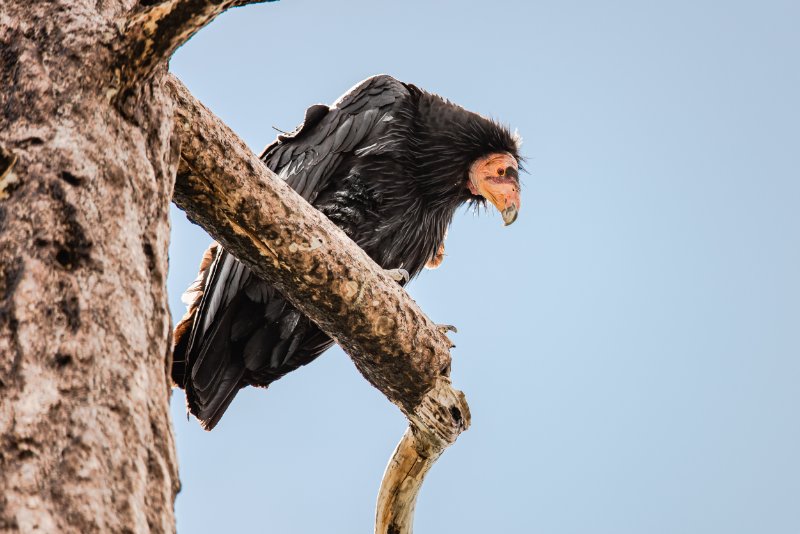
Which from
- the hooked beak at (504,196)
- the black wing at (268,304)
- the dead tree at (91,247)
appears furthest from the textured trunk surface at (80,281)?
the hooked beak at (504,196)

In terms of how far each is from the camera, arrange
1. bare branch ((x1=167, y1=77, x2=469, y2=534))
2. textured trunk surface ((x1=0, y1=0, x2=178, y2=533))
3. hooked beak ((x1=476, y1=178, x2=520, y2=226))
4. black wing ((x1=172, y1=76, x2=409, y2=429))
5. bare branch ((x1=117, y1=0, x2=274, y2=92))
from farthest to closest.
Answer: hooked beak ((x1=476, y1=178, x2=520, y2=226)) < black wing ((x1=172, y1=76, x2=409, y2=429)) < bare branch ((x1=167, y1=77, x2=469, y2=534)) < bare branch ((x1=117, y1=0, x2=274, y2=92)) < textured trunk surface ((x1=0, y1=0, x2=178, y2=533))

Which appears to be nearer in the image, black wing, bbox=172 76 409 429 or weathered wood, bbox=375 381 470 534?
weathered wood, bbox=375 381 470 534

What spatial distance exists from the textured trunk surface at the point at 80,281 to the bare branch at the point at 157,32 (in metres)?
0.04

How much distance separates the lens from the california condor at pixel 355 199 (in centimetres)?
436

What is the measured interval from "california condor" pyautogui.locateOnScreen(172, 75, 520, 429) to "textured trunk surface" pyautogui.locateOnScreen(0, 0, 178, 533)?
2.22 meters

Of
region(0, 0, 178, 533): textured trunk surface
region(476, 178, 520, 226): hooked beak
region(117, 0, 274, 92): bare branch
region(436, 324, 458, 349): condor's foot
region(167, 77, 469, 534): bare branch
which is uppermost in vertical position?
region(476, 178, 520, 226): hooked beak

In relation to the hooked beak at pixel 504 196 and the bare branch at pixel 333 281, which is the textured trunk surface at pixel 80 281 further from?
the hooked beak at pixel 504 196

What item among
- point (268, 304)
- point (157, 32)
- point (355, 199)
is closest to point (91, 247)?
point (157, 32)

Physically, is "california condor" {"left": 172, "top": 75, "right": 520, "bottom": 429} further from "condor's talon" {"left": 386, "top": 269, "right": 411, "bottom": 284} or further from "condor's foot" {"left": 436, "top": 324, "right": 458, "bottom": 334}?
"condor's foot" {"left": 436, "top": 324, "right": 458, "bottom": 334}

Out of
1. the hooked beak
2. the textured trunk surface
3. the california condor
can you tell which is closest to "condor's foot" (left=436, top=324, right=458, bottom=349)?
the california condor

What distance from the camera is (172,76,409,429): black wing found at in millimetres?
4320

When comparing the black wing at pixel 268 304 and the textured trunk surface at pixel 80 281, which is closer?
the textured trunk surface at pixel 80 281

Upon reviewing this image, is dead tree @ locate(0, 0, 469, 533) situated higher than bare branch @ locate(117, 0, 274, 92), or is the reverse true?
bare branch @ locate(117, 0, 274, 92)

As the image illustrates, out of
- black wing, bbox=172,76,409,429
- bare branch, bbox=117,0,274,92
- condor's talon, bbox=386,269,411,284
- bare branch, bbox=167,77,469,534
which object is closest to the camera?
bare branch, bbox=117,0,274,92
